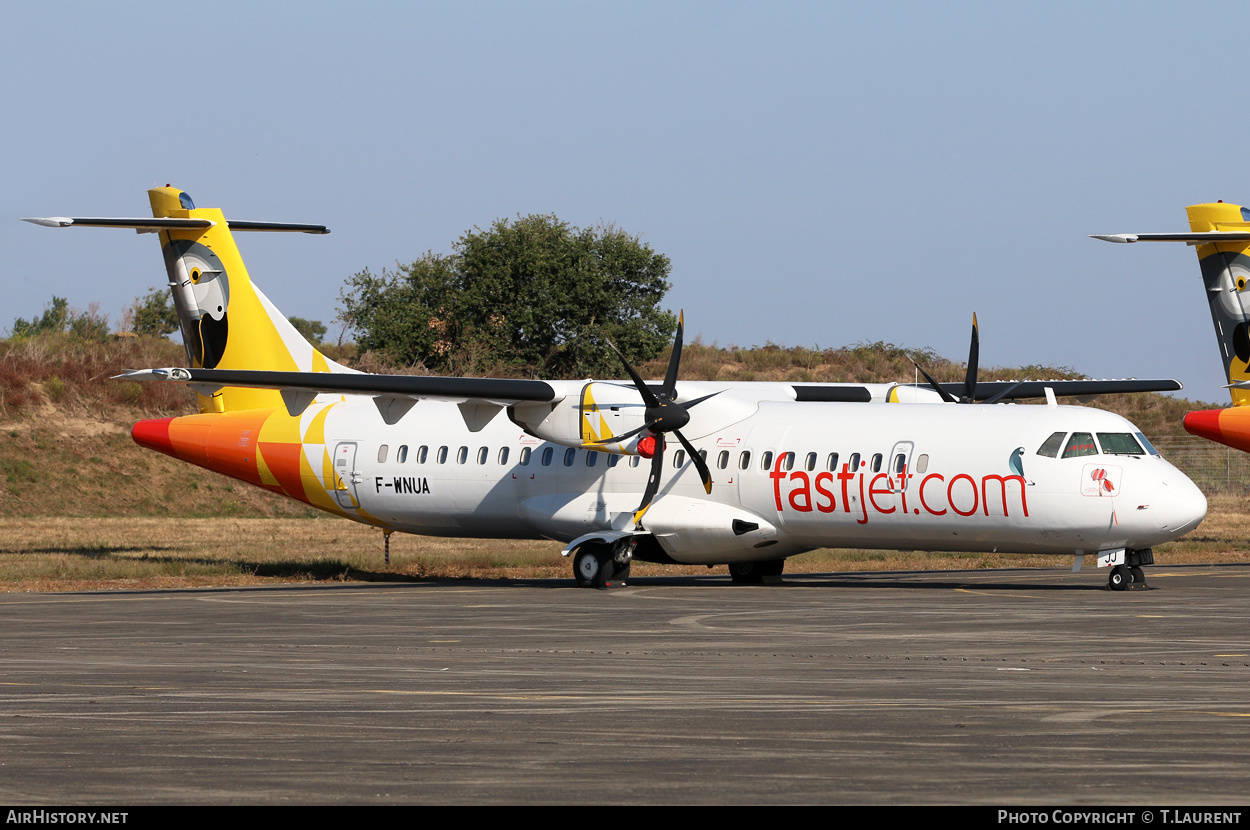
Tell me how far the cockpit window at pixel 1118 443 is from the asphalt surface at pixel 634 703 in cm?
238

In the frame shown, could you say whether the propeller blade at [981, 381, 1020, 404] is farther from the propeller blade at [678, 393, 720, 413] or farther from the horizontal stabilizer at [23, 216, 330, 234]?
the horizontal stabilizer at [23, 216, 330, 234]

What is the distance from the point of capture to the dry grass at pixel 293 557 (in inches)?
1110

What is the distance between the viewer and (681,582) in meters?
27.6

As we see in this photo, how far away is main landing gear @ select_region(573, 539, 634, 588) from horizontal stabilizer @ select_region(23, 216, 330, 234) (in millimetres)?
10366

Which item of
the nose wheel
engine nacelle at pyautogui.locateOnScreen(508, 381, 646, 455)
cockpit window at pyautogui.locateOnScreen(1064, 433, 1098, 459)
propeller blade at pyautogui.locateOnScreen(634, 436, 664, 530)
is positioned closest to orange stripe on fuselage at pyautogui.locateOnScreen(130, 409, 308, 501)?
engine nacelle at pyautogui.locateOnScreen(508, 381, 646, 455)

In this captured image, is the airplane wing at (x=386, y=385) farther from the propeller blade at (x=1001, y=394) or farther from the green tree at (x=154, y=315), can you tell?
the green tree at (x=154, y=315)

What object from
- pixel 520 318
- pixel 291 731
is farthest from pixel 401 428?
pixel 520 318

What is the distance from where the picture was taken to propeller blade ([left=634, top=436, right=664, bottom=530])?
25.3m

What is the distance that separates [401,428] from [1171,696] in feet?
63.5

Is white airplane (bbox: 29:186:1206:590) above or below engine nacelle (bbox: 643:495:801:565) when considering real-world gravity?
above

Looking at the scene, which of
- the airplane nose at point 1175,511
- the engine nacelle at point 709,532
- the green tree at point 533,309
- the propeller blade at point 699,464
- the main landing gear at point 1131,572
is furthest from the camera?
the green tree at point 533,309

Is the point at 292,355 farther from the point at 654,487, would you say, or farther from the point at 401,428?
the point at 654,487

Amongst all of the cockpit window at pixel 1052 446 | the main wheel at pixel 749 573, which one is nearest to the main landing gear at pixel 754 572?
the main wheel at pixel 749 573
